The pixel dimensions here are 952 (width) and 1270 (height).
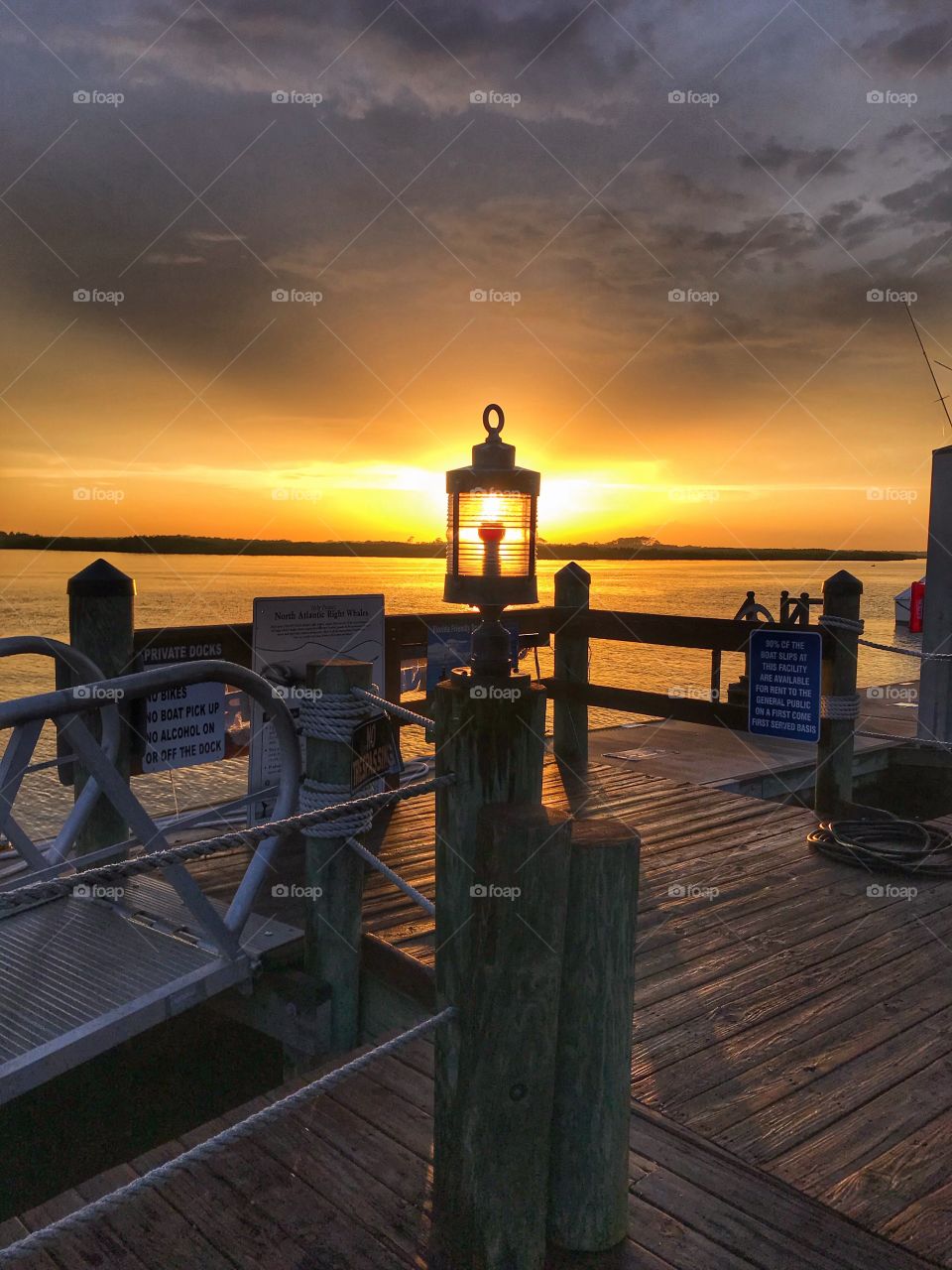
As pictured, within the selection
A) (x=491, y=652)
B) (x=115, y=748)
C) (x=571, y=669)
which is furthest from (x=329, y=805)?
(x=571, y=669)

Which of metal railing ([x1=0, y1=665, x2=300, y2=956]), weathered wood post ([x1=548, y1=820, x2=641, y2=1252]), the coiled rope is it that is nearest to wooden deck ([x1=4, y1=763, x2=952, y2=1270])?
weathered wood post ([x1=548, y1=820, x2=641, y2=1252])

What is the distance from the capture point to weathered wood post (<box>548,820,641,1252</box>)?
1.76m

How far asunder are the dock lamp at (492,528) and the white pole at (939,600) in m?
5.93

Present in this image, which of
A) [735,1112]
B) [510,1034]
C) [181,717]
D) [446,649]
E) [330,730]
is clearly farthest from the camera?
[446,649]

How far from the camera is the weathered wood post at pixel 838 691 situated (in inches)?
215

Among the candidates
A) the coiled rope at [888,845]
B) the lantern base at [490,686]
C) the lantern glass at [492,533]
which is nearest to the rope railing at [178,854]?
the lantern base at [490,686]

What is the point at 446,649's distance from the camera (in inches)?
237

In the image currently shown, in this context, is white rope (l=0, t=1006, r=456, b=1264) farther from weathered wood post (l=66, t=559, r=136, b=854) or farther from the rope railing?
weathered wood post (l=66, t=559, r=136, b=854)

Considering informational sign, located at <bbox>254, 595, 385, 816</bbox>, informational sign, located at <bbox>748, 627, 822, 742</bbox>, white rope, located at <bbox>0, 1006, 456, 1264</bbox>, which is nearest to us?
white rope, located at <bbox>0, 1006, 456, 1264</bbox>

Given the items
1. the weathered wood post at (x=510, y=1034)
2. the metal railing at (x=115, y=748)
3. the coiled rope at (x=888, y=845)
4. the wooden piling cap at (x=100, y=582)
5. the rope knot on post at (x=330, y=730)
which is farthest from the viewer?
the coiled rope at (x=888, y=845)

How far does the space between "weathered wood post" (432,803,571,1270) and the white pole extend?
7556mm

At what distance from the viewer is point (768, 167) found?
8.94 meters

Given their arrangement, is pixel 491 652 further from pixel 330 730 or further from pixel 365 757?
pixel 365 757

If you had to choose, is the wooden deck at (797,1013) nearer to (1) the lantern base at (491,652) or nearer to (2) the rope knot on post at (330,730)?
(2) the rope knot on post at (330,730)
